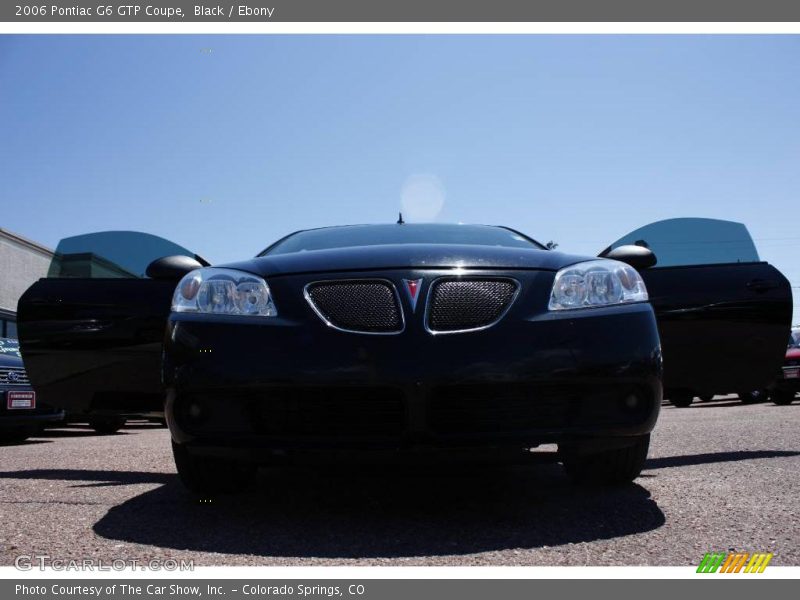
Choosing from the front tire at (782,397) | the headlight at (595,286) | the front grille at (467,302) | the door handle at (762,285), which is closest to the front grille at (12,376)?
the front grille at (467,302)

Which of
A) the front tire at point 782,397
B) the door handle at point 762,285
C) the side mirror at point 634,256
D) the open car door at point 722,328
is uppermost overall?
the side mirror at point 634,256

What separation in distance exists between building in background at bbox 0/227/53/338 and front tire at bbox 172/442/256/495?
21.5 metres

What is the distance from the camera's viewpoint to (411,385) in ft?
7.70

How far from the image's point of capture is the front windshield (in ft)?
11.8

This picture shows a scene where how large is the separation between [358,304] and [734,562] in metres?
1.40

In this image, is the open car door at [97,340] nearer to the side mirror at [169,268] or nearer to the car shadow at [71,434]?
the side mirror at [169,268]

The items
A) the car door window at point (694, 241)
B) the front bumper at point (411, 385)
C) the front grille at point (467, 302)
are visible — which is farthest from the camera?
the car door window at point (694, 241)

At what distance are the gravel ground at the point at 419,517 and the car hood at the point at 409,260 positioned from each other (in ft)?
2.45

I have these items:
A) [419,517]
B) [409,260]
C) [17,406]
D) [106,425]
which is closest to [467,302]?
[409,260]

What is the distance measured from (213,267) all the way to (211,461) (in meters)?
0.78

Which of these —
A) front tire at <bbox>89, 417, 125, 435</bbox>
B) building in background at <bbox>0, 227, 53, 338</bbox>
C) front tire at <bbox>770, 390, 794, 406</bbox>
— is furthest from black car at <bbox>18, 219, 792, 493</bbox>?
building in background at <bbox>0, 227, 53, 338</bbox>

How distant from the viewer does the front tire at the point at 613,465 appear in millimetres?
3020

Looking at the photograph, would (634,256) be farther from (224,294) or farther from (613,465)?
(224,294)

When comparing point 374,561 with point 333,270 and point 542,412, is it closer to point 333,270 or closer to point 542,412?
point 542,412
